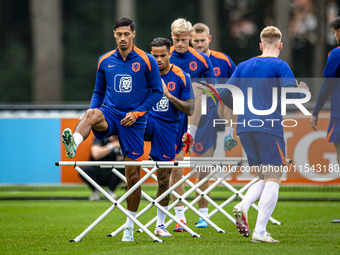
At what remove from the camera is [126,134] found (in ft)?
18.2

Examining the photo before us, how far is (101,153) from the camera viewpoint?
1047 centimetres

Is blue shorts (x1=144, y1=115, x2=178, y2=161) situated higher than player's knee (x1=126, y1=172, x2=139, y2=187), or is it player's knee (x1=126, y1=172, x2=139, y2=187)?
blue shorts (x1=144, y1=115, x2=178, y2=161)

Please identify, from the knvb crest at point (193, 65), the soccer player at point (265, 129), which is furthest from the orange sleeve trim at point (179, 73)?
the soccer player at point (265, 129)

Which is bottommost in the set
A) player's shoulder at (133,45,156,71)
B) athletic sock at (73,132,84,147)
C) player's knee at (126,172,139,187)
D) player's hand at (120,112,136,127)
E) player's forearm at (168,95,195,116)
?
player's knee at (126,172,139,187)

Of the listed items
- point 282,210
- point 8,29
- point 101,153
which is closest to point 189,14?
point 8,29

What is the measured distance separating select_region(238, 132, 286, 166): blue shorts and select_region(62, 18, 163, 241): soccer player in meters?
1.11

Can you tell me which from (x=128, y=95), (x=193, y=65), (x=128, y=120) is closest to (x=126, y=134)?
(x=128, y=120)

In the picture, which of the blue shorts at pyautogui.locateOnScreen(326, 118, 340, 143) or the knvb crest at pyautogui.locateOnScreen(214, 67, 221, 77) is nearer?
the blue shorts at pyautogui.locateOnScreen(326, 118, 340, 143)

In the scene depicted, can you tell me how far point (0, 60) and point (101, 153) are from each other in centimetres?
1879

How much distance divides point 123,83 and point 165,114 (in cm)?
84

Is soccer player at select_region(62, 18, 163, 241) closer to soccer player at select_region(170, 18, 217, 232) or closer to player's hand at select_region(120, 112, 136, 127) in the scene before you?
player's hand at select_region(120, 112, 136, 127)

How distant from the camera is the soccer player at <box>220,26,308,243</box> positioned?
5.12 m

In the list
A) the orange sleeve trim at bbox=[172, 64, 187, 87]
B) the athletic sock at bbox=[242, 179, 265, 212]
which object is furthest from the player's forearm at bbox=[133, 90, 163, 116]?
the athletic sock at bbox=[242, 179, 265, 212]

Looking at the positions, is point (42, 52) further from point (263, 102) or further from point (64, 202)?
point (263, 102)
